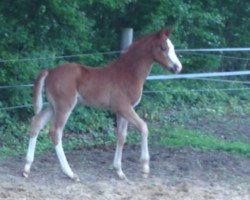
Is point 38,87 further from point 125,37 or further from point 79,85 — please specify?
point 125,37

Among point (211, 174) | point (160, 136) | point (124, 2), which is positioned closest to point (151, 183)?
point (211, 174)

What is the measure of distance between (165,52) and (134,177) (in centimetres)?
140

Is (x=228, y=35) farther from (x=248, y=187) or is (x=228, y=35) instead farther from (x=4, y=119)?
(x=248, y=187)

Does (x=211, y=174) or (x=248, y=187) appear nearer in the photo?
(x=248, y=187)

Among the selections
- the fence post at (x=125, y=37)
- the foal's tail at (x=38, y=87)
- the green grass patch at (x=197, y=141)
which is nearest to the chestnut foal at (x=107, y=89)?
the foal's tail at (x=38, y=87)

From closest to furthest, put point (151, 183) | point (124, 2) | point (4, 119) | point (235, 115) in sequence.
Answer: point (151, 183), point (4, 119), point (124, 2), point (235, 115)

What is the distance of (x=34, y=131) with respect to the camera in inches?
364

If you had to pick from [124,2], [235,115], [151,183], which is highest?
[124,2]

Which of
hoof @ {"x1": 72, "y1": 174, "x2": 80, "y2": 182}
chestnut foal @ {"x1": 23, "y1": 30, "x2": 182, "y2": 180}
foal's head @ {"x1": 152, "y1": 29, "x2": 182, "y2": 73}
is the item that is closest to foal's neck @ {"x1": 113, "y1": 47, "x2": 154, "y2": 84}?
chestnut foal @ {"x1": 23, "y1": 30, "x2": 182, "y2": 180}

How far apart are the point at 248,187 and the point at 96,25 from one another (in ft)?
19.7

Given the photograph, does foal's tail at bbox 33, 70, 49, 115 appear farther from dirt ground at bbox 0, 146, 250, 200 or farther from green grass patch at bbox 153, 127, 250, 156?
green grass patch at bbox 153, 127, 250, 156

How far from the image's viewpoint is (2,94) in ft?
39.5

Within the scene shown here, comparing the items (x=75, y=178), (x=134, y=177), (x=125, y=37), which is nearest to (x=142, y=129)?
(x=134, y=177)

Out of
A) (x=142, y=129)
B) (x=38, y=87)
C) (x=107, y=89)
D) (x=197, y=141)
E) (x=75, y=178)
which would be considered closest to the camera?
(x=75, y=178)
